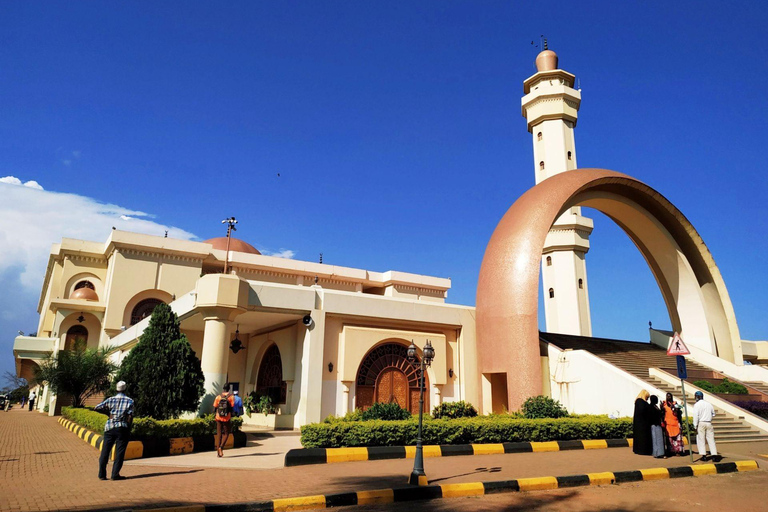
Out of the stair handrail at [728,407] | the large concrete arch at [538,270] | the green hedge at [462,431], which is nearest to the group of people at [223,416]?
the green hedge at [462,431]

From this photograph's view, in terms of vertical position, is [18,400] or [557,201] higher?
[557,201]

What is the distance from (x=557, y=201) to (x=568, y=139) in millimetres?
14479

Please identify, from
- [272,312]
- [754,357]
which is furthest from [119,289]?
[754,357]

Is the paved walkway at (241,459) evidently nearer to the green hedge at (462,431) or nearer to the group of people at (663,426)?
the green hedge at (462,431)

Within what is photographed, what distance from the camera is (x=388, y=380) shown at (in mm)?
18281

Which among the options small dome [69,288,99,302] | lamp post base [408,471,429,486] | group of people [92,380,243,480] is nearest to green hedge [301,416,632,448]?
lamp post base [408,471,429,486]

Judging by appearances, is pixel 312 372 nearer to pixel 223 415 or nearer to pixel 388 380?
pixel 388 380

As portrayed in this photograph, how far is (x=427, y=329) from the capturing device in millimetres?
19203

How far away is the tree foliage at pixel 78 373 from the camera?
69.1 ft

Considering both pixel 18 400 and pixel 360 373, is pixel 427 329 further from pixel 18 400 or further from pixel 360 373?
pixel 18 400

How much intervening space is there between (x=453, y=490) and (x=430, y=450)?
3.56 meters

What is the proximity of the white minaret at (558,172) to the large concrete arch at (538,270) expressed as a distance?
5252mm

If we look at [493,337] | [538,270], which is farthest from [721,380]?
[493,337]

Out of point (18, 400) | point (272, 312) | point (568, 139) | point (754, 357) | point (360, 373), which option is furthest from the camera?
point (18, 400)
